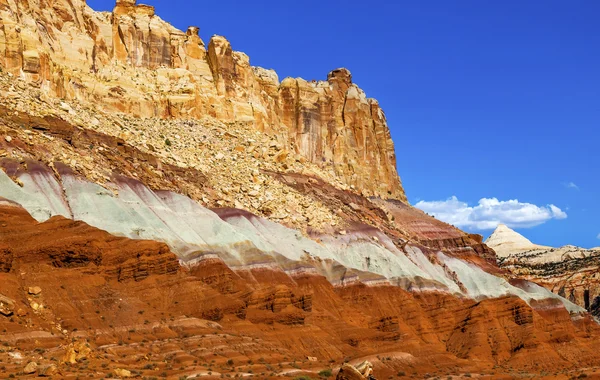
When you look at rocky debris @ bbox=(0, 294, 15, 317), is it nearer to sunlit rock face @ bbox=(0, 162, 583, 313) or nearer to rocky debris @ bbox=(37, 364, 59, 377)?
rocky debris @ bbox=(37, 364, 59, 377)

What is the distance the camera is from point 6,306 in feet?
135

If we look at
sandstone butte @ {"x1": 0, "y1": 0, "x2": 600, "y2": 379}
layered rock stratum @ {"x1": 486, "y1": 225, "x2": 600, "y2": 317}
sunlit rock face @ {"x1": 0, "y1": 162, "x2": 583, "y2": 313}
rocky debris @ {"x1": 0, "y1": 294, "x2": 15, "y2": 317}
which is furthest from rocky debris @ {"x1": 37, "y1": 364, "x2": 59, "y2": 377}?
layered rock stratum @ {"x1": 486, "y1": 225, "x2": 600, "y2": 317}

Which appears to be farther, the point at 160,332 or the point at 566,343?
the point at 566,343

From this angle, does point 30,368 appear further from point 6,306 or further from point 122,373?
point 6,306

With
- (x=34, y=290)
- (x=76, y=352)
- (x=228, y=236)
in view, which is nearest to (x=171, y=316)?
(x=34, y=290)

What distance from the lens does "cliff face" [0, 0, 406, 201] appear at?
3125 inches

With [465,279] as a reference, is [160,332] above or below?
below

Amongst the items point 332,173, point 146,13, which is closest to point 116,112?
point 146,13

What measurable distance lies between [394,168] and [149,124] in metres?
54.4

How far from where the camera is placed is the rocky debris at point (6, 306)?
40.6 m

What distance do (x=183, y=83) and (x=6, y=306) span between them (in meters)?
55.0

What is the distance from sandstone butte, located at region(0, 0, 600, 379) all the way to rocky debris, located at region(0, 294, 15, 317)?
→ 0.24ft

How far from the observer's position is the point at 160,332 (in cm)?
4512

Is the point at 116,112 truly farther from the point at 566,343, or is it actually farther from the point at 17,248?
the point at 566,343
